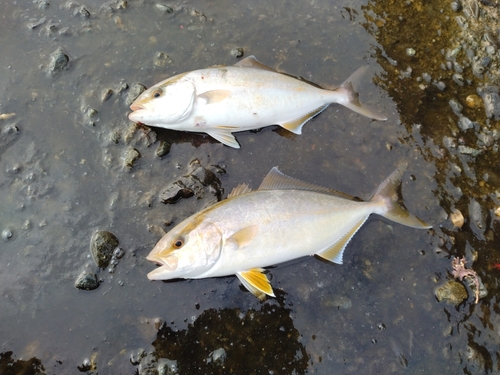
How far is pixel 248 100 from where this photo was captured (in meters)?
3.04

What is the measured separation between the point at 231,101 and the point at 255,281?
53.2 inches

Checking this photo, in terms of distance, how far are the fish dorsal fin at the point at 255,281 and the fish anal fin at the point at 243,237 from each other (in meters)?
0.22

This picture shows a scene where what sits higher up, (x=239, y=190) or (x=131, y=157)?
(x=131, y=157)

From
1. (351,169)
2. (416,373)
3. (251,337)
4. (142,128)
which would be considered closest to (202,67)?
(142,128)

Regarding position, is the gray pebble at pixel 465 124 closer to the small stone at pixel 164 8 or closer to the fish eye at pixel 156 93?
the fish eye at pixel 156 93

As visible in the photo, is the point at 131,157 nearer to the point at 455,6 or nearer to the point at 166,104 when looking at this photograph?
the point at 166,104

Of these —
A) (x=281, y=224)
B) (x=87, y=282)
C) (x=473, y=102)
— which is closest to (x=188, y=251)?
(x=281, y=224)

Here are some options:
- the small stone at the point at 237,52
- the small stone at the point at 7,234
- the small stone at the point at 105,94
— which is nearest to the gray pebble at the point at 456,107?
the small stone at the point at 237,52

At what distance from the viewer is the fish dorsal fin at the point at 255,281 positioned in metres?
2.67

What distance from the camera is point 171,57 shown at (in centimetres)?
343

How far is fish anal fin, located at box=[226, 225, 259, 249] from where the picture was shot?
261 cm

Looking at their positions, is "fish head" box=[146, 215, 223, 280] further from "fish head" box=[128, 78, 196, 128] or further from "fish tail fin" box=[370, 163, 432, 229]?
"fish tail fin" box=[370, 163, 432, 229]

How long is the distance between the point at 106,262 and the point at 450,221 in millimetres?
2648

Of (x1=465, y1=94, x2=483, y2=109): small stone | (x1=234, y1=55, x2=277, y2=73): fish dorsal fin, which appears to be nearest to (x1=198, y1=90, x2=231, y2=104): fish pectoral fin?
(x1=234, y1=55, x2=277, y2=73): fish dorsal fin
